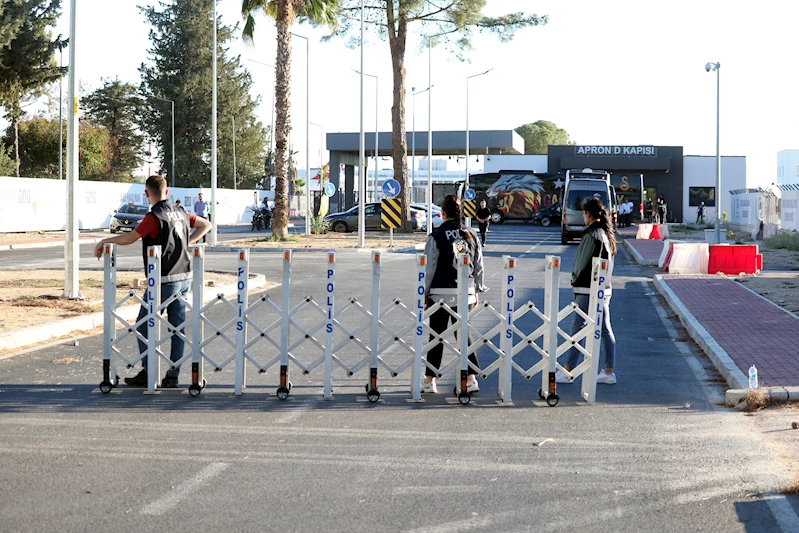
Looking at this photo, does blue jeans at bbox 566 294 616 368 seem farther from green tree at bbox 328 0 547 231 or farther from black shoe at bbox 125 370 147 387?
green tree at bbox 328 0 547 231

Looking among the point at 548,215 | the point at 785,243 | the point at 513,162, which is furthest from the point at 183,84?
the point at 785,243

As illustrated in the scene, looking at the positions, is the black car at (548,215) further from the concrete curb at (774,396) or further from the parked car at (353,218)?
the concrete curb at (774,396)

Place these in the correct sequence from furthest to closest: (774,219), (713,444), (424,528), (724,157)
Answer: (724,157), (774,219), (713,444), (424,528)

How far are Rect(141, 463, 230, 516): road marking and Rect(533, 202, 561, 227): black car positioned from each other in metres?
57.8

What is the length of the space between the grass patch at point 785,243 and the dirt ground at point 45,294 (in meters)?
19.9

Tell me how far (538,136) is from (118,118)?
78973 millimetres

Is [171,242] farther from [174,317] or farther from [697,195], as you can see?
[697,195]

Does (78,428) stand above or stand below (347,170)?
below

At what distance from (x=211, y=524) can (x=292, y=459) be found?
4.64ft

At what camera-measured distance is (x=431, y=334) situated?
872 centimetres

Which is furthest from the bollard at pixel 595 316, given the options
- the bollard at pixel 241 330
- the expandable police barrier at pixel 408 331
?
the bollard at pixel 241 330

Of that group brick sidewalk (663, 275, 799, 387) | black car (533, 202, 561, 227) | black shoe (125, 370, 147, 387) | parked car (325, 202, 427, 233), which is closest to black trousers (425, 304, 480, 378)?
black shoe (125, 370, 147, 387)

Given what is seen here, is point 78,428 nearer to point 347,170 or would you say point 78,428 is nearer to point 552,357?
point 552,357

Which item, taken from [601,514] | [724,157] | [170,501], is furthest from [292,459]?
[724,157]
